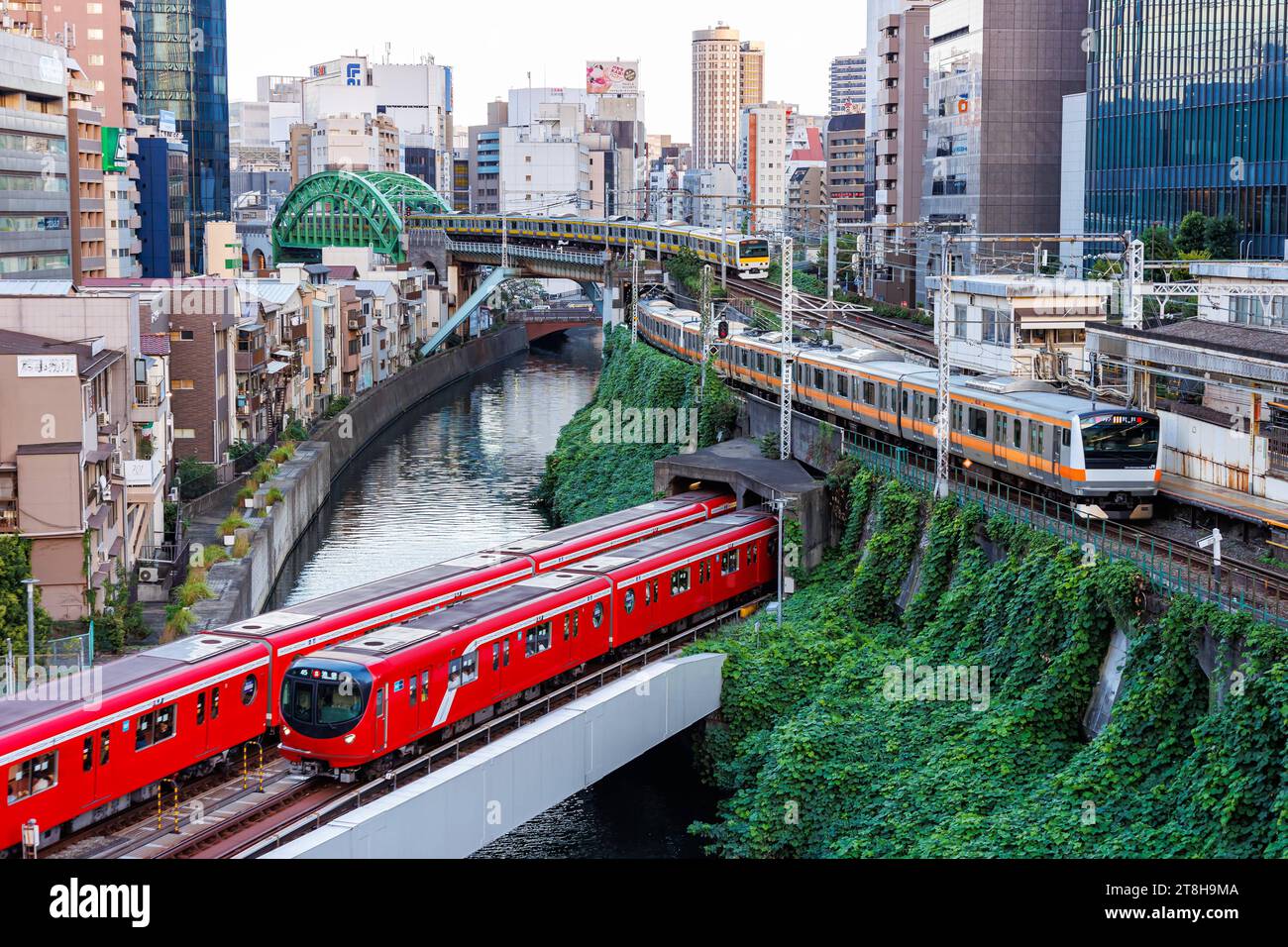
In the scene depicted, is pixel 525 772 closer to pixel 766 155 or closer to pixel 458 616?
pixel 458 616

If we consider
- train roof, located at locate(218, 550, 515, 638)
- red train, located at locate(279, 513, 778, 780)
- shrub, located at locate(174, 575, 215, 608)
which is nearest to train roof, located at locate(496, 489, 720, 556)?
train roof, located at locate(218, 550, 515, 638)

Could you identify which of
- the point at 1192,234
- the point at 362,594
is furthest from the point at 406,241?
the point at 362,594

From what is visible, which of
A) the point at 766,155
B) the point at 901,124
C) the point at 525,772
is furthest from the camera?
the point at 766,155

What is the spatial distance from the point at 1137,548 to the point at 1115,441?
3.58m

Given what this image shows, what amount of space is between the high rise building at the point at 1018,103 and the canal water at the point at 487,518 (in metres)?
17.0

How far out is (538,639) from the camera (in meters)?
20.6

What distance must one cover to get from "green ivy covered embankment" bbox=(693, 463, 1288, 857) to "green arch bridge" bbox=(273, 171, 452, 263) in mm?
65920

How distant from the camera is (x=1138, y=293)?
88.0 ft

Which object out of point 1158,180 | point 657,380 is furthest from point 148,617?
point 1158,180

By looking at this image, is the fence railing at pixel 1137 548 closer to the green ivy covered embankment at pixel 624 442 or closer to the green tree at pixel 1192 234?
the green ivy covered embankment at pixel 624 442

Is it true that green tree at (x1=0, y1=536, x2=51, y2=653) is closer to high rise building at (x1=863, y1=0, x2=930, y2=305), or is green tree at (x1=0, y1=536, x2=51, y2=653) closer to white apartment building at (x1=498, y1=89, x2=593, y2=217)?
high rise building at (x1=863, y1=0, x2=930, y2=305)
